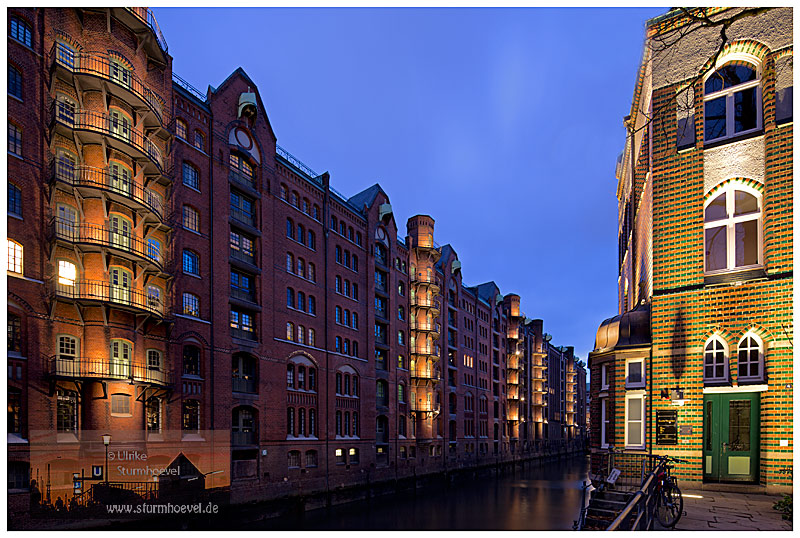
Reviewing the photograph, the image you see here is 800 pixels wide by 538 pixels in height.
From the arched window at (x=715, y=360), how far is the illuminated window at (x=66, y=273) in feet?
80.0

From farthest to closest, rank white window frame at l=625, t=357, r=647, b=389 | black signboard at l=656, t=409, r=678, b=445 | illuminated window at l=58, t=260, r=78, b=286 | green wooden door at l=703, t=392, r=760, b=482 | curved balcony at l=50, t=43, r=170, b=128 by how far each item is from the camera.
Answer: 1. curved balcony at l=50, t=43, r=170, b=128
2. illuminated window at l=58, t=260, r=78, b=286
3. white window frame at l=625, t=357, r=647, b=389
4. black signboard at l=656, t=409, r=678, b=445
5. green wooden door at l=703, t=392, r=760, b=482

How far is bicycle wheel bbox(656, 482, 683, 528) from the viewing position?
40.1 ft

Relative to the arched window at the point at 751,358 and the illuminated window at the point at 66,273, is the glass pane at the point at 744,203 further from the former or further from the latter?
the illuminated window at the point at 66,273

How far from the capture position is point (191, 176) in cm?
3075

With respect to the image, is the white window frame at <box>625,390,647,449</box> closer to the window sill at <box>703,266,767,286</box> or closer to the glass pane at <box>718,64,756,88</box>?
the window sill at <box>703,266,767,286</box>

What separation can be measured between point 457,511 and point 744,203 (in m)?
30.0

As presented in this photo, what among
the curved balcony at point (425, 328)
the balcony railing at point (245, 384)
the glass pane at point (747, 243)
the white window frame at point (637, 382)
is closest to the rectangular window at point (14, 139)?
the balcony railing at point (245, 384)

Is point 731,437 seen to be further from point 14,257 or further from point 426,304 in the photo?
point 426,304

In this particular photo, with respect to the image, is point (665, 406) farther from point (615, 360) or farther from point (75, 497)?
point (75, 497)

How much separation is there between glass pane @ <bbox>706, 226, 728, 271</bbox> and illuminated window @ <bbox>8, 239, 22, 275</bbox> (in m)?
24.8

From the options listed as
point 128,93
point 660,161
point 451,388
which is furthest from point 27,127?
point 451,388

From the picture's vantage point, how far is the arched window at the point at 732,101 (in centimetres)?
1736

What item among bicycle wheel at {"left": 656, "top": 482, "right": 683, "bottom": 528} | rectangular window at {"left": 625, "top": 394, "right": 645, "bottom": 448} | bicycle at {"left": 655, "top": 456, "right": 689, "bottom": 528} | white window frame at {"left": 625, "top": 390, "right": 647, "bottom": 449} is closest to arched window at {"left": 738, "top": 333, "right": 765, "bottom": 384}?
white window frame at {"left": 625, "top": 390, "right": 647, "bottom": 449}

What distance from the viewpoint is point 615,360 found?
19.3 m
